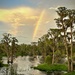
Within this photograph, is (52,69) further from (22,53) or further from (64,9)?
(22,53)

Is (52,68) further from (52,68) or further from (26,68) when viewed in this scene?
(26,68)

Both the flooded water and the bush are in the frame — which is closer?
the flooded water

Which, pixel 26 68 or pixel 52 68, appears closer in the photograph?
pixel 52 68

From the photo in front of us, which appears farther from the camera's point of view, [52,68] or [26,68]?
[26,68]

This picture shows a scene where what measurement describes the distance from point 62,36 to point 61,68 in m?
12.2

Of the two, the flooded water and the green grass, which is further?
the green grass

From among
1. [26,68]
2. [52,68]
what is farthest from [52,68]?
[26,68]

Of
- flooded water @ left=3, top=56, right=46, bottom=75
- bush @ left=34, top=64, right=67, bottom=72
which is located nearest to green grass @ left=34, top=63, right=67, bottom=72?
bush @ left=34, top=64, right=67, bottom=72

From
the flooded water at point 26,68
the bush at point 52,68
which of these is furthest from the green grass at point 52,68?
the flooded water at point 26,68

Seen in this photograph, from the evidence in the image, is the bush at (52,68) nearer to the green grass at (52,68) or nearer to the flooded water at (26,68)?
the green grass at (52,68)

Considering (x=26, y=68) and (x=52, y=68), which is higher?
(x=52, y=68)

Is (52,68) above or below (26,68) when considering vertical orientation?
above

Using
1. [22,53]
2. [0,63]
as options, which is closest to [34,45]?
[22,53]

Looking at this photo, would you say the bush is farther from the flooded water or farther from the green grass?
the flooded water
